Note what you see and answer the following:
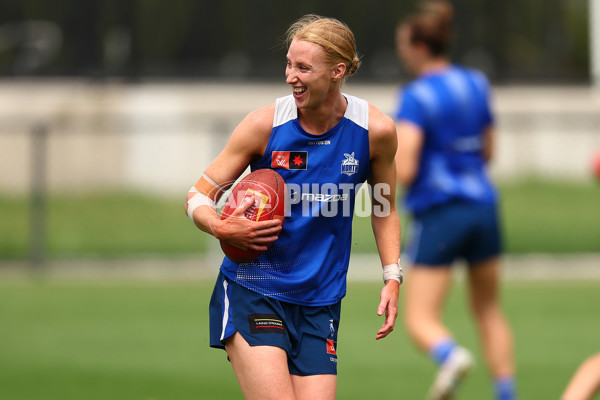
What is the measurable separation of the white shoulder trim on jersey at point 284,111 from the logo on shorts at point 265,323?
2.67 ft

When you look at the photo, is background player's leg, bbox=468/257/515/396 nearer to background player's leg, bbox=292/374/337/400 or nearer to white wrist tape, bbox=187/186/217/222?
background player's leg, bbox=292/374/337/400

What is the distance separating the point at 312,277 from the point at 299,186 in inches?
15.7

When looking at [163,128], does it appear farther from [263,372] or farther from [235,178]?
[263,372]

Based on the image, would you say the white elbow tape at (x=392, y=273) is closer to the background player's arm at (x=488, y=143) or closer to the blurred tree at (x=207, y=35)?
the background player's arm at (x=488, y=143)

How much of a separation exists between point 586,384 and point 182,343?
528 centimetres

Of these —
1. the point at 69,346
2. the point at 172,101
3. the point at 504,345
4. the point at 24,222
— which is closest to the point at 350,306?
the point at 69,346

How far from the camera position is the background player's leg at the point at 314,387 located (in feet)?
14.3

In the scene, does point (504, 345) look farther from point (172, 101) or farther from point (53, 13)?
point (53, 13)

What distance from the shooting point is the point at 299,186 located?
4422 millimetres

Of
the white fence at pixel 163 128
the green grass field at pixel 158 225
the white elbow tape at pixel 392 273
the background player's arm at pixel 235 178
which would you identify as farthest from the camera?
the white fence at pixel 163 128

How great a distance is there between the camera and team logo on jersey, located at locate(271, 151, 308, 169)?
4.39 metres

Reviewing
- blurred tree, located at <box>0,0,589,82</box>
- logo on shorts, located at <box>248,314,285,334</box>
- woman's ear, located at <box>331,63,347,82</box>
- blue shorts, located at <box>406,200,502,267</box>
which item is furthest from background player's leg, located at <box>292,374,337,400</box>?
blurred tree, located at <box>0,0,589,82</box>

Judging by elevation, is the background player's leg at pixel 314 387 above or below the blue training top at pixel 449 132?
below

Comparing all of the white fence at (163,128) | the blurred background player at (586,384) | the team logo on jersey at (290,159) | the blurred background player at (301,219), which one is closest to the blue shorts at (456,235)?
the blurred background player at (586,384)
